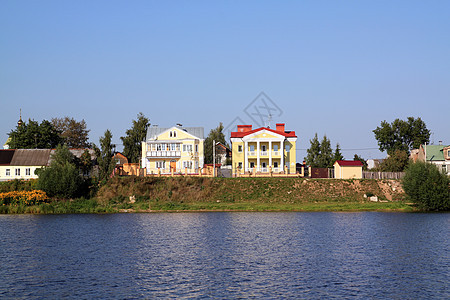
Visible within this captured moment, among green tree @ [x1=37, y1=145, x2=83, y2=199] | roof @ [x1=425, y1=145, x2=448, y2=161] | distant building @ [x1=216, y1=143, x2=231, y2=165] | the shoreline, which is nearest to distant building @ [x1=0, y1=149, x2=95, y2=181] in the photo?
green tree @ [x1=37, y1=145, x2=83, y2=199]

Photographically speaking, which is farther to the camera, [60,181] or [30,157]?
[30,157]

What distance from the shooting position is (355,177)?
308ft

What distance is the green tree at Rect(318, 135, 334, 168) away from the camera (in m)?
120

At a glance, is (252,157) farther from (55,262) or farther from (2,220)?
(55,262)

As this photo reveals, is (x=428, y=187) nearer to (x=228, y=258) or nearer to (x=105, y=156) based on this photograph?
(x=228, y=258)

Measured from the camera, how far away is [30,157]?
4092 inches

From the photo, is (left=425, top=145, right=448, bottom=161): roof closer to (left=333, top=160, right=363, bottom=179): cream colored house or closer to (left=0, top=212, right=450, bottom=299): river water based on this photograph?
(left=333, top=160, right=363, bottom=179): cream colored house

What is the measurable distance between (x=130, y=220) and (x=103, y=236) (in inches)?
613

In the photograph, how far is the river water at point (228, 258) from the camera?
96.1ft

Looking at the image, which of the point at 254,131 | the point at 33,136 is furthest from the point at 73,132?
the point at 254,131

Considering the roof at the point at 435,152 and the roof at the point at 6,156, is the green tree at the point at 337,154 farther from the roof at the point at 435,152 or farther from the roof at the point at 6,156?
the roof at the point at 6,156

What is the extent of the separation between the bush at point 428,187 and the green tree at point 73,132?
8873 centimetres

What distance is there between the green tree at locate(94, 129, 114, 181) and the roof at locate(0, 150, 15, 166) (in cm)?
2257

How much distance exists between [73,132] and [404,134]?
3551 inches
